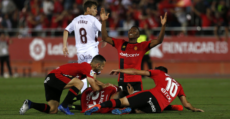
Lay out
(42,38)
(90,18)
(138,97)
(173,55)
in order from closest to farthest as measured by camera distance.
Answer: (138,97), (90,18), (173,55), (42,38)

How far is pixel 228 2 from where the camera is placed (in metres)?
22.8

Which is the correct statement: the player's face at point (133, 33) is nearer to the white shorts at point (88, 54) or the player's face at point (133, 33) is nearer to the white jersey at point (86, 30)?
the white jersey at point (86, 30)

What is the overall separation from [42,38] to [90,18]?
14347 mm

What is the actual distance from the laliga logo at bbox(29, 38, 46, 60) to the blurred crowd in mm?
769

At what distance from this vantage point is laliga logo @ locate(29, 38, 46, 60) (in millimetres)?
23531

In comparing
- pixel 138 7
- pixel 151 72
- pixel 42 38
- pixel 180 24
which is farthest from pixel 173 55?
pixel 151 72

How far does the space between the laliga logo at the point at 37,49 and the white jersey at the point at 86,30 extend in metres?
14.2

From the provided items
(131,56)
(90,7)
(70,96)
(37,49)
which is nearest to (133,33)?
(131,56)

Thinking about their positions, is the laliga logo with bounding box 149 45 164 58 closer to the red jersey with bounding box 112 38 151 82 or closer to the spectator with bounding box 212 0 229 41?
the spectator with bounding box 212 0 229 41

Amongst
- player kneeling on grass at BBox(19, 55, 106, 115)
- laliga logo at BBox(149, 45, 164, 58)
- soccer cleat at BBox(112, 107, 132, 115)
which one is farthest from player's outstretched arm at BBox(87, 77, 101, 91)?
laliga logo at BBox(149, 45, 164, 58)

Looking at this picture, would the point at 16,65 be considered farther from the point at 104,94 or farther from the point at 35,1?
the point at 104,94

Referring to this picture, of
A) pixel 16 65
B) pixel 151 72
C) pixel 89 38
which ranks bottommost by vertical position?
pixel 16 65

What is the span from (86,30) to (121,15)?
1371cm

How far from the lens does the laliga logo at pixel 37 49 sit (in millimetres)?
23531
